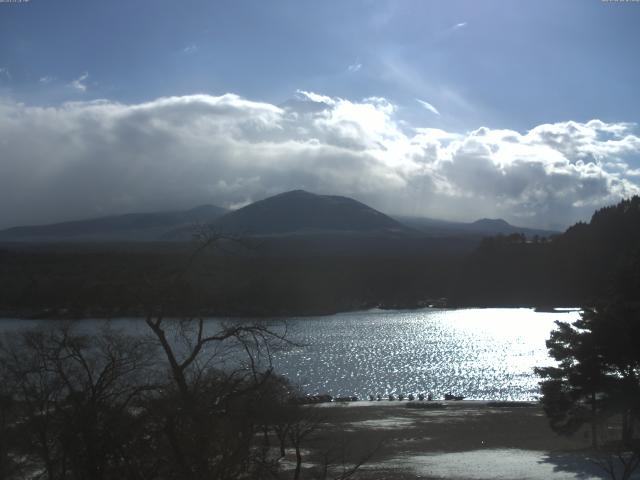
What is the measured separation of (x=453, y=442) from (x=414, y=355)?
105 ft

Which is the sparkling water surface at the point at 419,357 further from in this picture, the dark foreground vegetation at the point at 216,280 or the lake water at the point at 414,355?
the dark foreground vegetation at the point at 216,280

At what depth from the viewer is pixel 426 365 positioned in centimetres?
5147

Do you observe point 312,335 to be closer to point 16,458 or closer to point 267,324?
point 16,458

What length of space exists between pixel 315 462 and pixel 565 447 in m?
8.45

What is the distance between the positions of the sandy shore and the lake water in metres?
6.17

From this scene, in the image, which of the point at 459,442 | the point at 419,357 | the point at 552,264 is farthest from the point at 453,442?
the point at 552,264

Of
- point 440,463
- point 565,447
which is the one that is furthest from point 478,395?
point 440,463

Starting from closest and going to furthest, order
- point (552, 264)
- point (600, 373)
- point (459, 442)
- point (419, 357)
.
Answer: point (600, 373)
point (459, 442)
point (419, 357)
point (552, 264)

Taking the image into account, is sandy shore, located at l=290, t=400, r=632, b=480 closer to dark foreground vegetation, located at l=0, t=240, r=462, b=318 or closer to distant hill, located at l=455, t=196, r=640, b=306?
dark foreground vegetation, located at l=0, t=240, r=462, b=318

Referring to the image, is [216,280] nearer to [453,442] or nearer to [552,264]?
[453,442]

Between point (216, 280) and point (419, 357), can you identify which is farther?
point (419, 357)

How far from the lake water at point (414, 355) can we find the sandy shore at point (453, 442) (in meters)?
6.17

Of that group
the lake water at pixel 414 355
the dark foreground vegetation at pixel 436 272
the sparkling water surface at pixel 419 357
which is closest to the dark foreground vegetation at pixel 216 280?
the dark foreground vegetation at pixel 436 272

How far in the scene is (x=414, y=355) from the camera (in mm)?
56781
